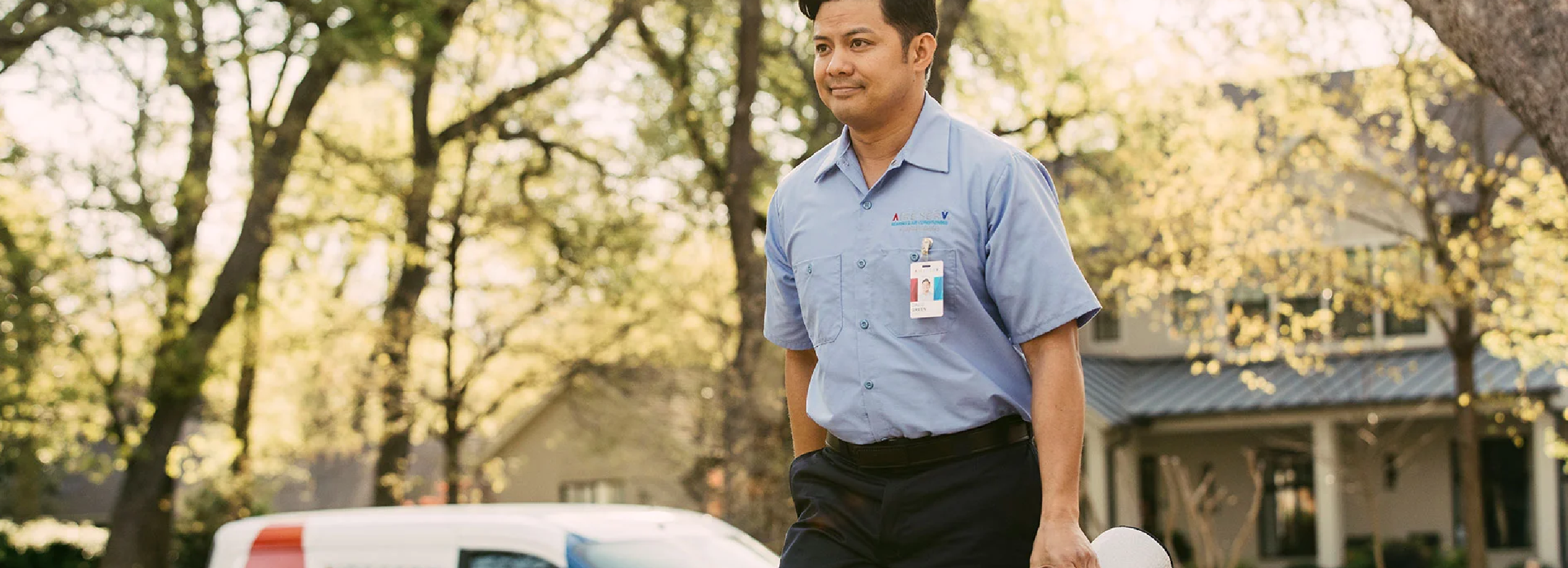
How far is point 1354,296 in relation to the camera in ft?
62.6

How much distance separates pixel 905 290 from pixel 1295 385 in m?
25.2

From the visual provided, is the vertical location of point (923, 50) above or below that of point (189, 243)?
below

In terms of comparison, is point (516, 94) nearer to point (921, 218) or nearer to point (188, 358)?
point (188, 358)

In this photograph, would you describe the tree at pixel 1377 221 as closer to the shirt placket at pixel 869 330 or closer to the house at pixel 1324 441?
the house at pixel 1324 441

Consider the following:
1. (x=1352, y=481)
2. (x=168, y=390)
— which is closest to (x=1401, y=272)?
(x=1352, y=481)

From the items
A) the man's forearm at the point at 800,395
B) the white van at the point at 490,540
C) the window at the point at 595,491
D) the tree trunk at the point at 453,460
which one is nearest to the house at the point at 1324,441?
the tree trunk at the point at 453,460

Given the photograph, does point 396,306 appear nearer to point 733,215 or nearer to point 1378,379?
point 733,215

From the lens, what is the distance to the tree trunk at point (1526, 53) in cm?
522

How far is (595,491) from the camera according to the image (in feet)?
126

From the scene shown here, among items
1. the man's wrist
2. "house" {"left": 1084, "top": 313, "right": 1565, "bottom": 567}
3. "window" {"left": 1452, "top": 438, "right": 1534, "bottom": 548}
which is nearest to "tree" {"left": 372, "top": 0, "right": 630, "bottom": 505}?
"house" {"left": 1084, "top": 313, "right": 1565, "bottom": 567}

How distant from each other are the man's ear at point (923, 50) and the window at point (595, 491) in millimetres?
35365

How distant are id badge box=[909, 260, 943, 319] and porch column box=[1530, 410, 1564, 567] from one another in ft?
77.4

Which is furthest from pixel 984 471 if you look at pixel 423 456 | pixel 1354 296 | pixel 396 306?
pixel 423 456

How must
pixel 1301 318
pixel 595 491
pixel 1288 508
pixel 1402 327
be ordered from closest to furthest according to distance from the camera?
pixel 1301 318 < pixel 1402 327 < pixel 1288 508 < pixel 595 491
